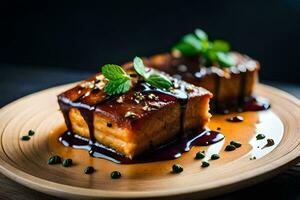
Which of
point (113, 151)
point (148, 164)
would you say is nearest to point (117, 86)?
point (113, 151)

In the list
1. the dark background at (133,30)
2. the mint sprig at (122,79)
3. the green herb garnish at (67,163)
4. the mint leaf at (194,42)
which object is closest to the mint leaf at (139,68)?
the mint sprig at (122,79)

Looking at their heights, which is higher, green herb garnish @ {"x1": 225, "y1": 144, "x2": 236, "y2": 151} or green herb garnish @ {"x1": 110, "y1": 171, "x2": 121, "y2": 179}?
green herb garnish @ {"x1": 225, "y1": 144, "x2": 236, "y2": 151}

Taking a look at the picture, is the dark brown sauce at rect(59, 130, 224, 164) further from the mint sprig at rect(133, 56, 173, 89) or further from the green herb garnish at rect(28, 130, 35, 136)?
the mint sprig at rect(133, 56, 173, 89)

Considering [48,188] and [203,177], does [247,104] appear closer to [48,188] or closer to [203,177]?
[203,177]

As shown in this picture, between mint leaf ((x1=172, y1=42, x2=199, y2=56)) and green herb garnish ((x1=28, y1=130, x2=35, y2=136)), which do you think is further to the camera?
mint leaf ((x1=172, y1=42, x2=199, y2=56))

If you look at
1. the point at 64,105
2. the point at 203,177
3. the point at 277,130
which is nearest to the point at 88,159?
the point at 64,105

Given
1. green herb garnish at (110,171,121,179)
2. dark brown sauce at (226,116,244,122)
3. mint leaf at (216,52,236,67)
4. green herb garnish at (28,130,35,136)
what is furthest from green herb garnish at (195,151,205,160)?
mint leaf at (216,52,236,67)

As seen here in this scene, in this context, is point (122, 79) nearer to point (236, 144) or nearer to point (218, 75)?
point (236, 144)

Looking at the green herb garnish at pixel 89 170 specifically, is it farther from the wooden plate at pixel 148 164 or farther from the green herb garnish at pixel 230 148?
the green herb garnish at pixel 230 148
